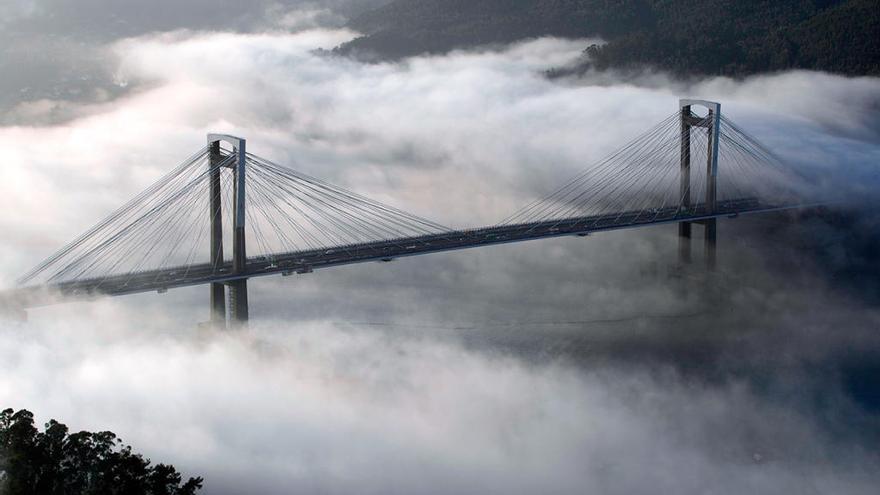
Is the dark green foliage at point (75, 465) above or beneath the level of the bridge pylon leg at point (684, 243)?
beneath

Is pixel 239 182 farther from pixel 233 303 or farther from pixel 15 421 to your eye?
pixel 15 421

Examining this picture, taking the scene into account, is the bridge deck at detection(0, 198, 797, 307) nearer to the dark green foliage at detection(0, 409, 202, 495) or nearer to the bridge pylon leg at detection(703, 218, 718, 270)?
the bridge pylon leg at detection(703, 218, 718, 270)

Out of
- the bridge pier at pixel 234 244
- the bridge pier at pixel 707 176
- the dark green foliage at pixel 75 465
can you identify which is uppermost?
the bridge pier at pixel 707 176

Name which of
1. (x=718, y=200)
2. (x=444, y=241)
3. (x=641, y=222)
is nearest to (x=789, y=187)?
(x=718, y=200)

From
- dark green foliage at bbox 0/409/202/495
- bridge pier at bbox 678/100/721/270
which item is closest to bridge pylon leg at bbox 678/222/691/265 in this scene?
bridge pier at bbox 678/100/721/270

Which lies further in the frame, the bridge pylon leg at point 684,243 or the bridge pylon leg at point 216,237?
the bridge pylon leg at point 684,243

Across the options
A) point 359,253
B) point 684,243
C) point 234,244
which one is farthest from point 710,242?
point 234,244

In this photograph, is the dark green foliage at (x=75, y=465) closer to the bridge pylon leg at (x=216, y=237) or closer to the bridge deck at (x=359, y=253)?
the bridge deck at (x=359, y=253)

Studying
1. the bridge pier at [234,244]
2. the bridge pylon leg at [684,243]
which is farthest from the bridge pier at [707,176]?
the bridge pier at [234,244]
